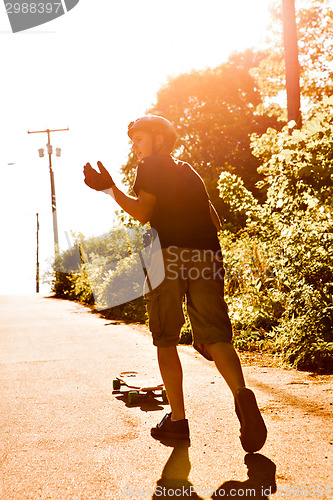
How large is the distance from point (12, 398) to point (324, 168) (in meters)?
5.15

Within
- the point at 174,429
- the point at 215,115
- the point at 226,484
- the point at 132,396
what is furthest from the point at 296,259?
the point at 215,115

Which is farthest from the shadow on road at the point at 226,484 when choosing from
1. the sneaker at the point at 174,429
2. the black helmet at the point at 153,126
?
the black helmet at the point at 153,126

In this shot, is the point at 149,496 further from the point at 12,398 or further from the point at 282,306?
the point at 282,306

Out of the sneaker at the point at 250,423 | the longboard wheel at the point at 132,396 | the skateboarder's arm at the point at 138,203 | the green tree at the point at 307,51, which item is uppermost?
the green tree at the point at 307,51

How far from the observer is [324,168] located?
312 inches

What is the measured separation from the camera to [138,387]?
4.57 metres

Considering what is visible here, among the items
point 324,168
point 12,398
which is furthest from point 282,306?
point 12,398

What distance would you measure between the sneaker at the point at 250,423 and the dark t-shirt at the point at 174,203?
2.84 ft

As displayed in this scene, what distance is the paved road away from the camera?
105 inches

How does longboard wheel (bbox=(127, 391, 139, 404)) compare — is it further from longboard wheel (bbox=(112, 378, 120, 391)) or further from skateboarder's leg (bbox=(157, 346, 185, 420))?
skateboarder's leg (bbox=(157, 346, 185, 420))

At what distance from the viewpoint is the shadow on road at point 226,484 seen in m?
2.53

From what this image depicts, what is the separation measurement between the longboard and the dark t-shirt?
1.66 metres

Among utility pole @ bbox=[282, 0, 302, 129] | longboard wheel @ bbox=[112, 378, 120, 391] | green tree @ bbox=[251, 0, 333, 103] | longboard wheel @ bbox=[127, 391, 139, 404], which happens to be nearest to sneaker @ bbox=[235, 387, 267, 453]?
longboard wheel @ bbox=[127, 391, 139, 404]

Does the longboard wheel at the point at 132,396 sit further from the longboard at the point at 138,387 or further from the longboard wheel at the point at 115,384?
the longboard wheel at the point at 115,384
